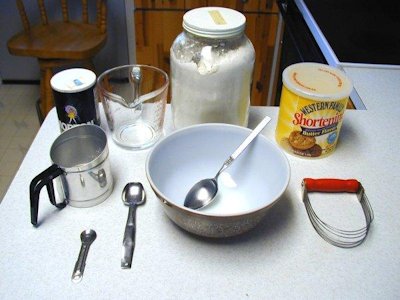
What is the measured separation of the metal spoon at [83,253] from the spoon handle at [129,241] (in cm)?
4

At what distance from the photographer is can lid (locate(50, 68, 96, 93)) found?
638mm

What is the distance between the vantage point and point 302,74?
687mm

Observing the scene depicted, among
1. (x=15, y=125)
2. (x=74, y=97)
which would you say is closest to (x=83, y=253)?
(x=74, y=97)

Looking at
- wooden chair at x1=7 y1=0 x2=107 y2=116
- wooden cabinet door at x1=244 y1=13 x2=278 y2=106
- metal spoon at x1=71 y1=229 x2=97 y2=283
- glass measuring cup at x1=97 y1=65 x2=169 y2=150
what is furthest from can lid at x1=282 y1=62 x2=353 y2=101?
wooden chair at x1=7 y1=0 x2=107 y2=116

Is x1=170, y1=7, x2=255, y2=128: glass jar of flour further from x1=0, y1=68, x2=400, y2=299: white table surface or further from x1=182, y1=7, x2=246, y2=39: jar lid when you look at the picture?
x1=0, y1=68, x2=400, y2=299: white table surface

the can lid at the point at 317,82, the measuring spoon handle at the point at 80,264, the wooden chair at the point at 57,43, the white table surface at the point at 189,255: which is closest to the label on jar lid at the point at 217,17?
the can lid at the point at 317,82

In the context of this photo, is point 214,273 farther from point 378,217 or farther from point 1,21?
point 1,21

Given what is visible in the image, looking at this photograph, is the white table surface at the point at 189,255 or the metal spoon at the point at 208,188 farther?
the metal spoon at the point at 208,188

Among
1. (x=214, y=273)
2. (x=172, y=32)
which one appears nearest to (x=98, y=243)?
(x=214, y=273)

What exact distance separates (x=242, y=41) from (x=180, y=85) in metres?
0.12

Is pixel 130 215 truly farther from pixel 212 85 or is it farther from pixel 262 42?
pixel 262 42

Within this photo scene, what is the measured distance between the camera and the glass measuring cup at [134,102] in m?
0.72

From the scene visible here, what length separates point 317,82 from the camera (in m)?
0.67

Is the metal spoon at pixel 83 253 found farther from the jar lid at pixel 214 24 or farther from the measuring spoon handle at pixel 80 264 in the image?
the jar lid at pixel 214 24
